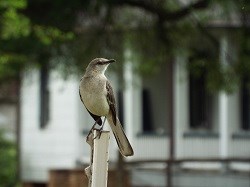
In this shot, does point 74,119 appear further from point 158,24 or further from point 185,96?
point 158,24

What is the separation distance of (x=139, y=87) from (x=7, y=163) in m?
8.15

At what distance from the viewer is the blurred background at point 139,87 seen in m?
22.9

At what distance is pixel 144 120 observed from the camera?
3231 cm

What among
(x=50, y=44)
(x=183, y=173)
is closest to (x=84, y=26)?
(x=50, y=44)

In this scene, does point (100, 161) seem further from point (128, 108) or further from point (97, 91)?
point (128, 108)

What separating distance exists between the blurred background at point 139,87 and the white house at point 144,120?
3cm

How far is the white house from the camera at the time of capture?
30.3 meters

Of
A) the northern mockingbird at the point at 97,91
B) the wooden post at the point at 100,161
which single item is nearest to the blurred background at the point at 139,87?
the northern mockingbird at the point at 97,91

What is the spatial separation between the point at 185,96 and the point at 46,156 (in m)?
4.53

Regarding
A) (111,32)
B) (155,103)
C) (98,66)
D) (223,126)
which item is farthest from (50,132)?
(98,66)

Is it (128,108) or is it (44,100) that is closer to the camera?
(128,108)

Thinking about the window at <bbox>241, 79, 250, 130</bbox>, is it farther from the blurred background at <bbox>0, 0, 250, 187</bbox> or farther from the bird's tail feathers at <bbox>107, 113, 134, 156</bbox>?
the bird's tail feathers at <bbox>107, 113, 134, 156</bbox>

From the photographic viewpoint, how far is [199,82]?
32031mm

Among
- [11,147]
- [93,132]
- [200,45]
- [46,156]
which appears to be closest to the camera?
[93,132]
